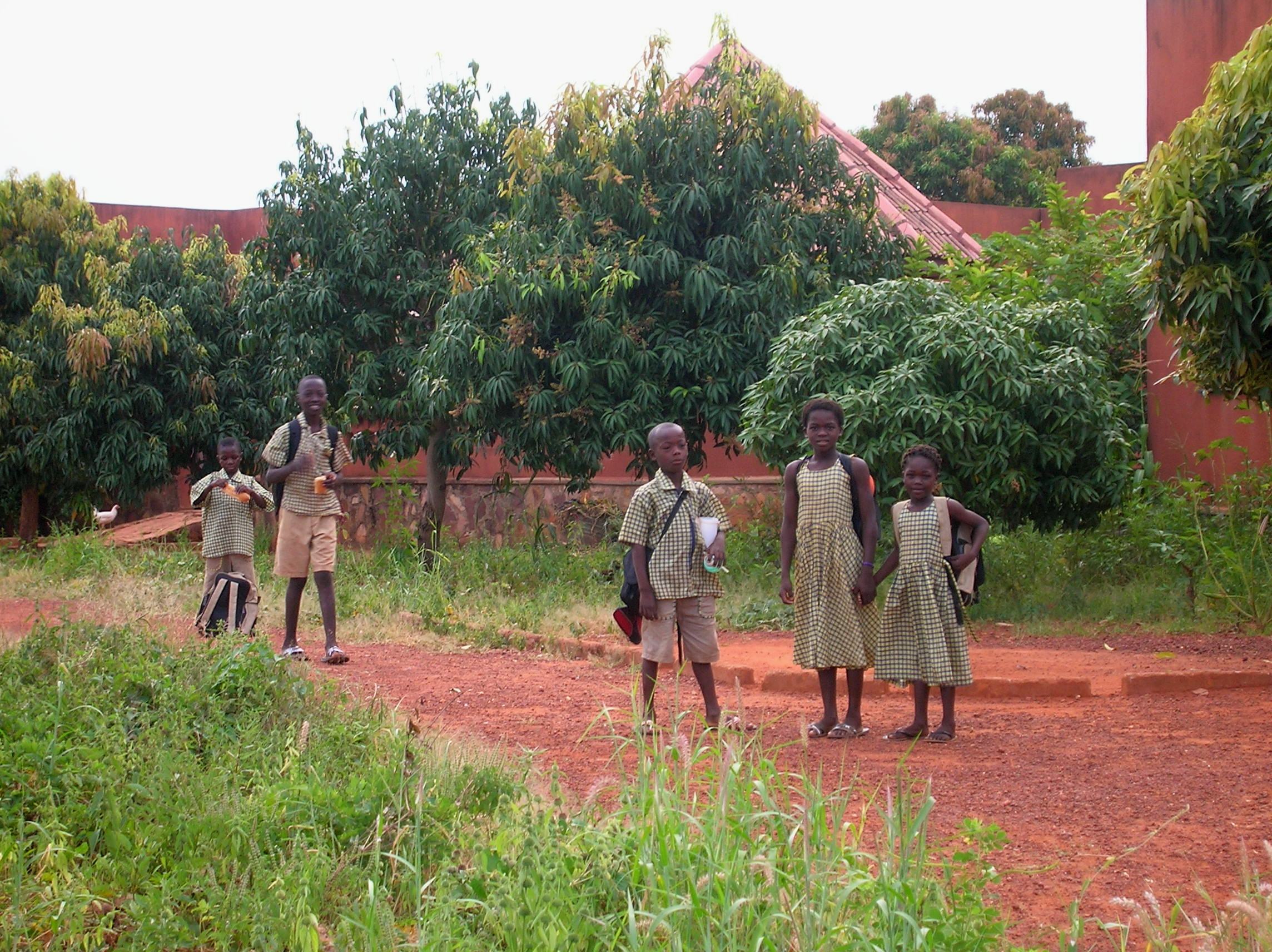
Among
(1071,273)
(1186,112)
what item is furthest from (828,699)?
(1186,112)

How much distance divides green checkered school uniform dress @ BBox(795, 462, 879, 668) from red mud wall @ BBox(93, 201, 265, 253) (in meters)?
18.6

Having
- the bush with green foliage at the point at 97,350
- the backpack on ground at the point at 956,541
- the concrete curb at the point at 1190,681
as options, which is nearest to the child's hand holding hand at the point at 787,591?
the backpack on ground at the point at 956,541

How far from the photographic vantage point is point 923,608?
19.7 feet

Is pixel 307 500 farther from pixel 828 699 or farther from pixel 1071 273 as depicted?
pixel 1071 273

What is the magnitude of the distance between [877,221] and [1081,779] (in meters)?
8.56

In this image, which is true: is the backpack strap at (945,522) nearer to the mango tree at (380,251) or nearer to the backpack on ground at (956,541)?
the backpack on ground at (956,541)

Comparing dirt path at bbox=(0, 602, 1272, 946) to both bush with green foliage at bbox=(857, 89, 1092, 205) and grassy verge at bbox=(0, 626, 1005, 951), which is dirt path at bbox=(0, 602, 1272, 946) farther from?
bush with green foliage at bbox=(857, 89, 1092, 205)

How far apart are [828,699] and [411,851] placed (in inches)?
111

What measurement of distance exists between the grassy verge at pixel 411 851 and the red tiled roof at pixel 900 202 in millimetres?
11413

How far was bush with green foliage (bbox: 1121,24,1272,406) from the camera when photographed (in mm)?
6457

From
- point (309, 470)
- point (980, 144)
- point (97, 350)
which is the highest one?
point (980, 144)

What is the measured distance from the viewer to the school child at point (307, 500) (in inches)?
319

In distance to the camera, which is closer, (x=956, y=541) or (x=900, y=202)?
(x=956, y=541)

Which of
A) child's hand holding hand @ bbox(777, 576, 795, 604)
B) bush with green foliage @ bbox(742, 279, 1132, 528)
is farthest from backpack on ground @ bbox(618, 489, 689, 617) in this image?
bush with green foliage @ bbox(742, 279, 1132, 528)
